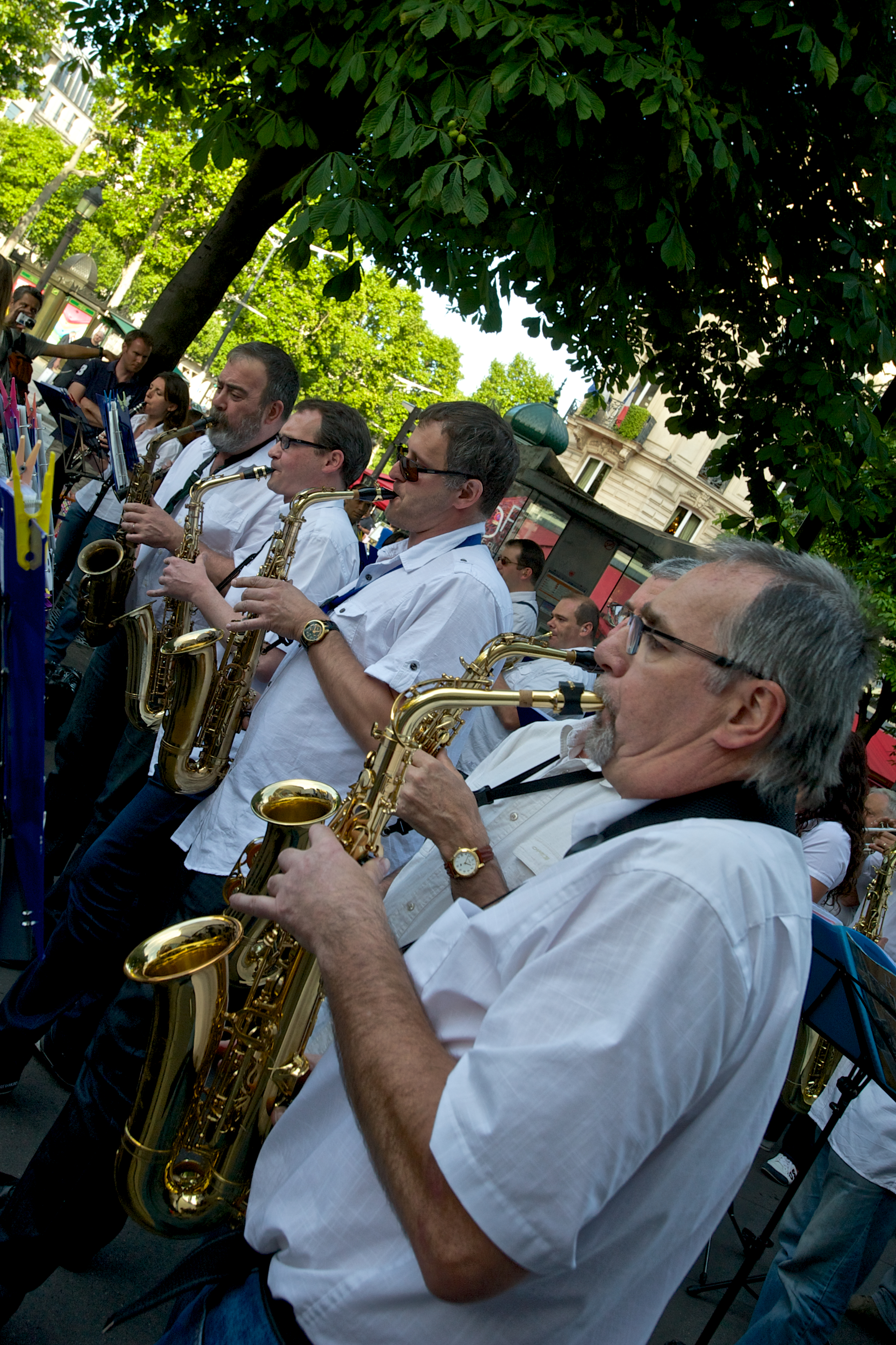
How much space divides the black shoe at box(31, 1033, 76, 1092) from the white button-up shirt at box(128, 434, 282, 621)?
189 centimetres

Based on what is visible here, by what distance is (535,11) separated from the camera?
4844mm

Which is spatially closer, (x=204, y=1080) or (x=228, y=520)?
(x=204, y=1080)

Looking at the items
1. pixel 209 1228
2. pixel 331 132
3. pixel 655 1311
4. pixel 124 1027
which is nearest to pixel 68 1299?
pixel 124 1027

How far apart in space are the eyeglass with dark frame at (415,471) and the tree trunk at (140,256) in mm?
30762

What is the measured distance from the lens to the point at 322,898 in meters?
1.49

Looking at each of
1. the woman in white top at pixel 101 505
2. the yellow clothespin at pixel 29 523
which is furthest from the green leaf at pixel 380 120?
the yellow clothespin at pixel 29 523

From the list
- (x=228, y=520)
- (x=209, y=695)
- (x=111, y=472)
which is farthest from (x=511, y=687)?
(x=111, y=472)

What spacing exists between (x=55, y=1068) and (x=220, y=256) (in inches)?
255

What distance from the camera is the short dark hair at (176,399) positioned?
7000 millimetres

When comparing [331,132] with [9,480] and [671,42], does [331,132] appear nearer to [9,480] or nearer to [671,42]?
[671,42]

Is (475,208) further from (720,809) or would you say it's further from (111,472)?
(720,809)

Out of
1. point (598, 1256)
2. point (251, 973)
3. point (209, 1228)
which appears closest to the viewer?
point (598, 1256)

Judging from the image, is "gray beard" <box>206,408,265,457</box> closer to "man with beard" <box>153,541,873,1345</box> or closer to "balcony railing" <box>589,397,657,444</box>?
"man with beard" <box>153,541,873,1345</box>

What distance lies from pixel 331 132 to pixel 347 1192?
6.59m
